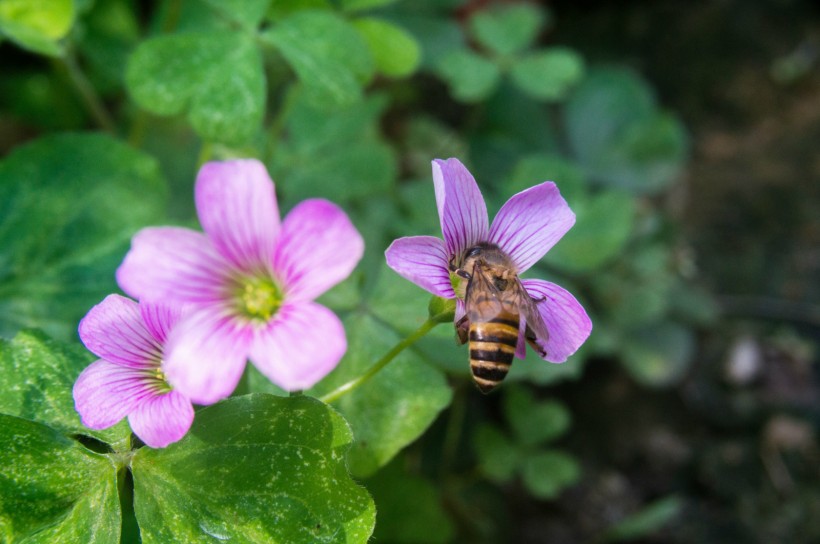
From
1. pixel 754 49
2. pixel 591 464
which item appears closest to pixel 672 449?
pixel 591 464

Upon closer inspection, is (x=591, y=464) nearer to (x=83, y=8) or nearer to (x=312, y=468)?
(x=312, y=468)

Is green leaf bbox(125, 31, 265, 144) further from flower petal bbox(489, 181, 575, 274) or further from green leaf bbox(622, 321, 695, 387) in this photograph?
green leaf bbox(622, 321, 695, 387)

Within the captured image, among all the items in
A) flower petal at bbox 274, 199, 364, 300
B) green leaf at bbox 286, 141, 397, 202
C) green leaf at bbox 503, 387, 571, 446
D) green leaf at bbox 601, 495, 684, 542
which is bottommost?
green leaf at bbox 601, 495, 684, 542

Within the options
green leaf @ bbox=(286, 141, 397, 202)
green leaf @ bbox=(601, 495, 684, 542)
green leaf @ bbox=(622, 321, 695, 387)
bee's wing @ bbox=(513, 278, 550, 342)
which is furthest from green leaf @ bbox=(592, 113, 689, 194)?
bee's wing @ bbox=(513, 278, 550, 342)

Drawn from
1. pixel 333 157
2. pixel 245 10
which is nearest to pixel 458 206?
pixel 245 10

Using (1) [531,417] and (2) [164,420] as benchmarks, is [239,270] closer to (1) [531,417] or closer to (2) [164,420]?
(2) [164,420]

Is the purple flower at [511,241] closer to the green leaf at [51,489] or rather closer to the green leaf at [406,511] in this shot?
the green leaf at [51,489]
